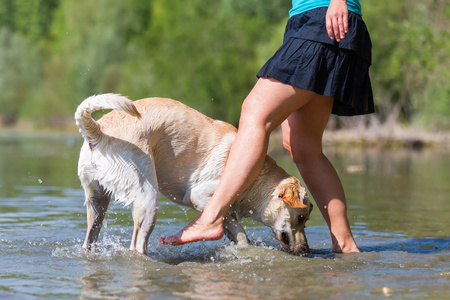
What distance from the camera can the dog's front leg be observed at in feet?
15.4

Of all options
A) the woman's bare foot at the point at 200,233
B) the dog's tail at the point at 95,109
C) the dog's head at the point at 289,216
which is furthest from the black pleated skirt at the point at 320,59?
the woman's bare foot at the point at 200,233

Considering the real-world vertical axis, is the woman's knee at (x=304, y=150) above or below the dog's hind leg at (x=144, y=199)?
above

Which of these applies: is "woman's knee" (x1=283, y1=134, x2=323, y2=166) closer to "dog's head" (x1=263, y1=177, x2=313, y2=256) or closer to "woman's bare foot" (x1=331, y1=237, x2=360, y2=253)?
"dog's head" (x1=263, y1=177, x2=313, y2=256)

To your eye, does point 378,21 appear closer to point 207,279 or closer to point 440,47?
point 440,47

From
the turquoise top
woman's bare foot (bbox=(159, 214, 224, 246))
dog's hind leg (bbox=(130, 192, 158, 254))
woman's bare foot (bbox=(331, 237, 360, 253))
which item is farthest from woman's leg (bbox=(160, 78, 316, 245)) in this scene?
woman's bare foot (bbox=(331, 237, 360, 253))

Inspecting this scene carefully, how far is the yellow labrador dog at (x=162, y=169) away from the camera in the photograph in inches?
165

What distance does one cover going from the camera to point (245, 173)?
4.25m

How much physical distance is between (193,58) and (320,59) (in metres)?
34.4

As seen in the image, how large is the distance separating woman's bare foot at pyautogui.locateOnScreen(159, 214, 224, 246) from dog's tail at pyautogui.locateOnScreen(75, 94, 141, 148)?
0.82m

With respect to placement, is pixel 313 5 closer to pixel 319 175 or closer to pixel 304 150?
pixel 304 150

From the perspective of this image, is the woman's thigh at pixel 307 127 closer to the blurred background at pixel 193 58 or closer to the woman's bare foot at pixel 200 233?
the woman's bare foot at pixel 200 233

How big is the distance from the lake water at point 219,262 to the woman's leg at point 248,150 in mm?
277

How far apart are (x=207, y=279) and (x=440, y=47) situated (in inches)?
781

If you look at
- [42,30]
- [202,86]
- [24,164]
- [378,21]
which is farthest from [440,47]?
[42,30]
